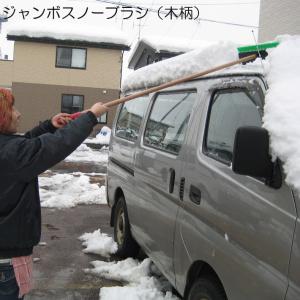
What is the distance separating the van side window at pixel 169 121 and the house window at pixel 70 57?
66.8ft

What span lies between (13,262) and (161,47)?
67.0 feet

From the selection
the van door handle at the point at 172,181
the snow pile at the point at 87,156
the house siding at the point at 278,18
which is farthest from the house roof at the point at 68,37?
the van door handle at the point at 172,181

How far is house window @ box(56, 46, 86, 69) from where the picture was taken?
2381cm

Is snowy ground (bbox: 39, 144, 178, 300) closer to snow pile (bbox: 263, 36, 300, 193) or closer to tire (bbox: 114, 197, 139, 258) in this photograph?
tire (bbox: 114, 197, 139, 258)

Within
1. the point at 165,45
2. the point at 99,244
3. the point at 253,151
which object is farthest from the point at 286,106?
the point at 165,45

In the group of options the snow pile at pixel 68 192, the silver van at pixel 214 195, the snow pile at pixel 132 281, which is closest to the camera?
the silver van at pixel 214 195

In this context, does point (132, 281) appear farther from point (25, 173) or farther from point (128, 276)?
point (25, 173)

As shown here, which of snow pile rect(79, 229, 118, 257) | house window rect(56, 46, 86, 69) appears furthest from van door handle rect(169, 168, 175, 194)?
house window rect(56, 46, 86, 69)

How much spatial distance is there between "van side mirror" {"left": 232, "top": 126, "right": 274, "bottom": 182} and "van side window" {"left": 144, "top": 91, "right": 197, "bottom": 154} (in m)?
1.27

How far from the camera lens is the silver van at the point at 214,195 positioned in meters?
2.07

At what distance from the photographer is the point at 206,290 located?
2.74 meters

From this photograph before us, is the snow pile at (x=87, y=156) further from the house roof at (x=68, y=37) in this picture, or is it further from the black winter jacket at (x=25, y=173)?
the black winter jacket at (x=25, y=173)

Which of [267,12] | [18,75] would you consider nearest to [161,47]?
[18,75]

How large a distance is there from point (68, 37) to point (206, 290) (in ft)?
72.2
